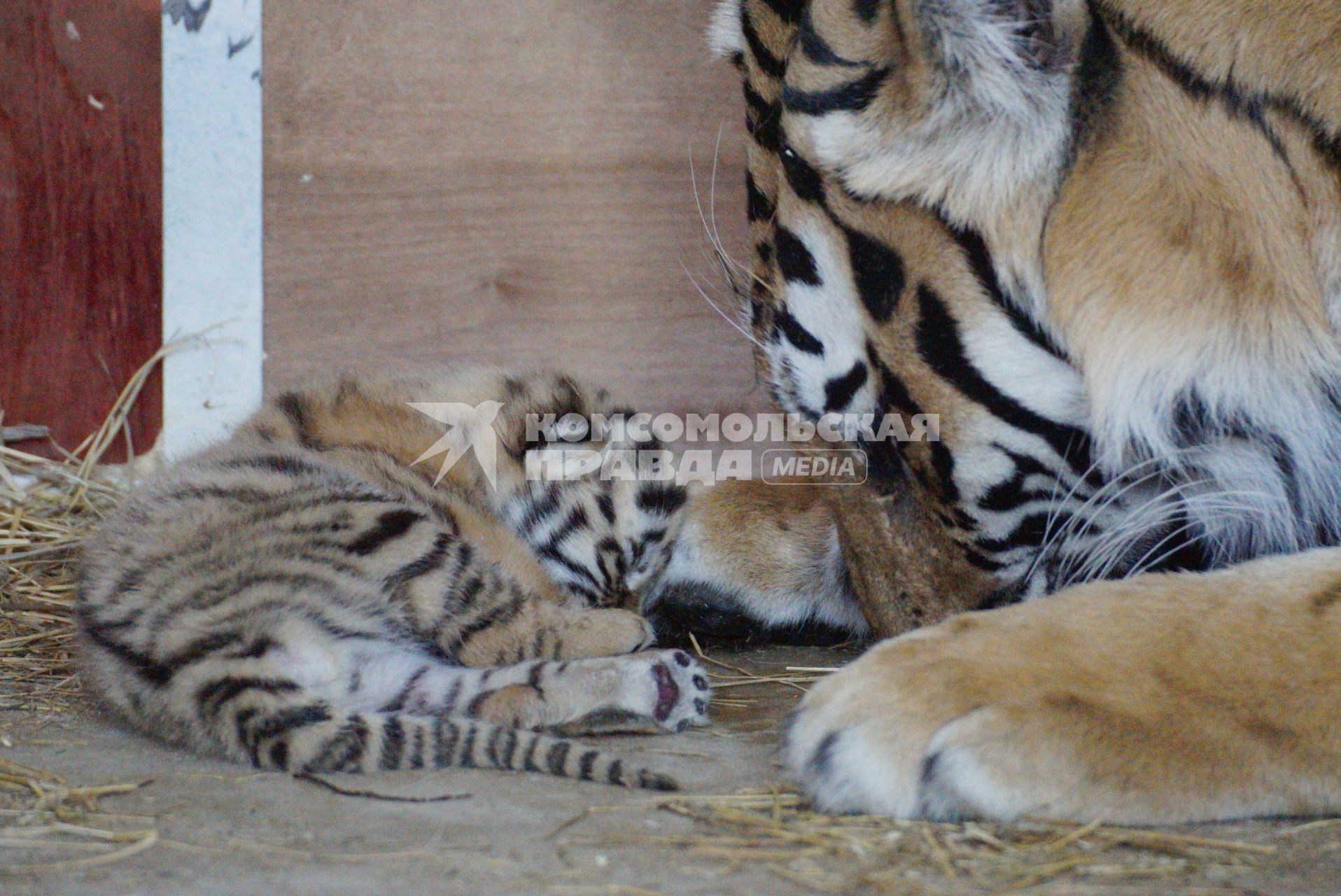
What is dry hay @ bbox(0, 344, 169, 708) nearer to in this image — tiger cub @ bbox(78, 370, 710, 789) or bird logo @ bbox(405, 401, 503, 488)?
tiger cub @ bbox(78, 370, 710, 789)

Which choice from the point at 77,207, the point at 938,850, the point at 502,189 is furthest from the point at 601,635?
the point at 77,207

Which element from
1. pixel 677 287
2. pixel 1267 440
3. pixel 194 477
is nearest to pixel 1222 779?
pixel 1267 440

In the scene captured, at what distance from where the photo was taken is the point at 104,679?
53.0 inches

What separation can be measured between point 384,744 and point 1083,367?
0.77 metres

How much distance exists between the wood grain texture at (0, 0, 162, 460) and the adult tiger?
1286 mm

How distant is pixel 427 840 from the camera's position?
3.23 feet

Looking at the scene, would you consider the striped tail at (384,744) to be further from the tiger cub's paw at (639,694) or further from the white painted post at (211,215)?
the white painted post at (211,215)

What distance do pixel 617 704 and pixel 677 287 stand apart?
1.07 meters

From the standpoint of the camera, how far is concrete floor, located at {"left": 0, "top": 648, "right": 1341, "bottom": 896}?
2.93 ft

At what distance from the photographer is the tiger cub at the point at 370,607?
1.20 m

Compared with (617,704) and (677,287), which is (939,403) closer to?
(617,704)

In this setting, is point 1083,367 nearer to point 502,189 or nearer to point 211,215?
point 502,189

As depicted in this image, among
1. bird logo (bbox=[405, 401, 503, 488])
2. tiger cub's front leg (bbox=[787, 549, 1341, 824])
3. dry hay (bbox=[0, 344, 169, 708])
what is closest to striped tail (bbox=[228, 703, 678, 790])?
tiger cub's front leg (bbox=[787, 549, 1341, 824])

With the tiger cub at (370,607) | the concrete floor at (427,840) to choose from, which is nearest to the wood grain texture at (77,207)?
the tiger cub at (370,607)
